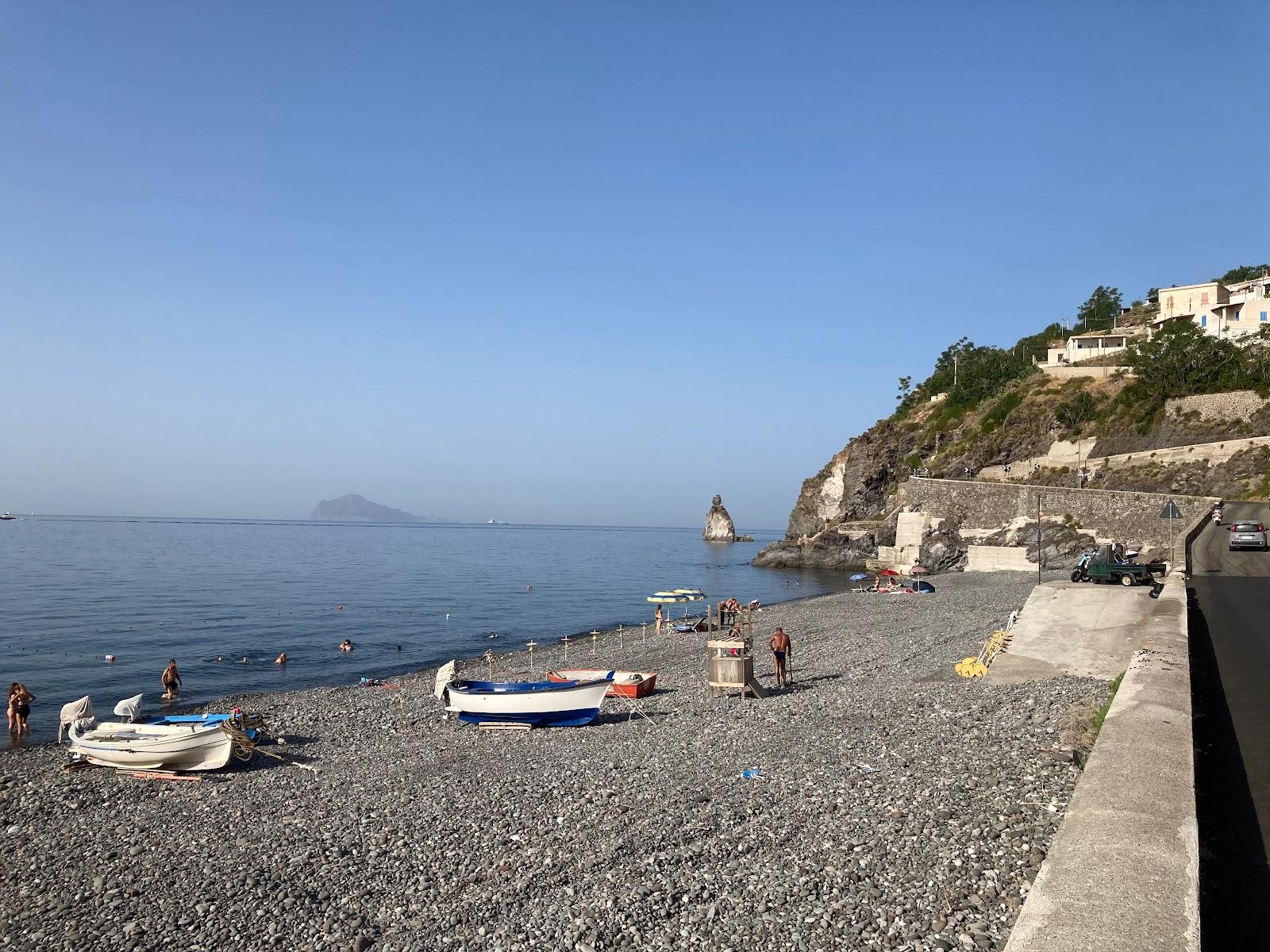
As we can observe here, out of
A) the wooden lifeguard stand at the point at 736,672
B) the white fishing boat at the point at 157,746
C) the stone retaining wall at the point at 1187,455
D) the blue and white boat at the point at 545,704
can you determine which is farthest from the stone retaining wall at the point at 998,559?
the white fishing boat at the point at 157,746

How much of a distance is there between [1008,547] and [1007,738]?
1989 inches

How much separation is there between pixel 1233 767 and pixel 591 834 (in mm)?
7737

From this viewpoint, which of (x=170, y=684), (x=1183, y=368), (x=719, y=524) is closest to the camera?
(x=170, y=684)

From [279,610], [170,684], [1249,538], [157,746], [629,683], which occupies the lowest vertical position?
[279,610]

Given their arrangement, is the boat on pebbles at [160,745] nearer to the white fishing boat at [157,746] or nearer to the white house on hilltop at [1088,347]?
the white fishing boat at [157,746]

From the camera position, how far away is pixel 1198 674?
45.8 ft

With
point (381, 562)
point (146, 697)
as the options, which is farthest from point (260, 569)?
point (146, 697)

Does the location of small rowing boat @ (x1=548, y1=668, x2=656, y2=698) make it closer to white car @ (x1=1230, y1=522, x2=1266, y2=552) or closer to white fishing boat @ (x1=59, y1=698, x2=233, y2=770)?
white fishing boat @ (x1=59, y1=698, x2=233, y2=770)

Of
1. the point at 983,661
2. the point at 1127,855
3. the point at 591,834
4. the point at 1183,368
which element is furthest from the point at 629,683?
the point at 1183,368

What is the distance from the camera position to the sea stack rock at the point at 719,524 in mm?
186900

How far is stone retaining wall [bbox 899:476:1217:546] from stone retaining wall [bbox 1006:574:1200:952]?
3833 cm

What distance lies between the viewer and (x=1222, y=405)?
212 feet

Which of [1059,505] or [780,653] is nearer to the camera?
[780,653]

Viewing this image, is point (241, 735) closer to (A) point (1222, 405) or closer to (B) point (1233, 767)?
(B) point (1233, 767)
